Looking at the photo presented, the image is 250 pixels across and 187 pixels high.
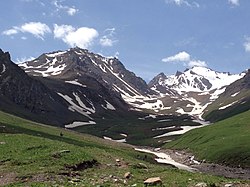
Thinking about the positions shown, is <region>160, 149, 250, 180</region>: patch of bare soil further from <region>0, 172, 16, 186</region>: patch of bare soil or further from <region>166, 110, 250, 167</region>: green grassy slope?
<region>0, 172, 16, 186</region>: patch of bare soil

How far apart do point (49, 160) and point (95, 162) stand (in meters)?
4.52

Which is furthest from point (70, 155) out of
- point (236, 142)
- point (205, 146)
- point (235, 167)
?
point (205, 146)

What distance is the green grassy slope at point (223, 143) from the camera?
3679 inches

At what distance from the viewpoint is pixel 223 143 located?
108875 millimetres

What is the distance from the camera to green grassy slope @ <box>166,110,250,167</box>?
307ft

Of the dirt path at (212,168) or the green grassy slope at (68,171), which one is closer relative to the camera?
the green grassy slope at (68,171)

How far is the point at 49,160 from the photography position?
39.7 meters

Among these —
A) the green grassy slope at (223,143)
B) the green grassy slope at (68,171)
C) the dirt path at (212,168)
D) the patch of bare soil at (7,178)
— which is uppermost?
the green grassy slope at (223,143)

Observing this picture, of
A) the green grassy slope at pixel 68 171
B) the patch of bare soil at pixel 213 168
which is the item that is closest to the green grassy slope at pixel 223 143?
the patch of bare soil at pixel 213 168

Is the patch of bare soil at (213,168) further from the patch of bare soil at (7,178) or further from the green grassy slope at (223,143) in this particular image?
the patch of bare soil at (7,178)

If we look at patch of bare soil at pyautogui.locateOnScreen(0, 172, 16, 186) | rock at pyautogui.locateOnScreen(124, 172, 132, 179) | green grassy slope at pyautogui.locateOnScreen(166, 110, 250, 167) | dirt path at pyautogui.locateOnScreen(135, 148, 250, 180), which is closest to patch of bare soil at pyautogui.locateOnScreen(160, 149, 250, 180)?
dirt path at pyautogui.locateOnScreen(135, 148, 250, 180)

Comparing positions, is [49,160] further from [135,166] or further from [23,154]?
[135,166]

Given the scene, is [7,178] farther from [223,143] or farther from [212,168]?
[223,143]

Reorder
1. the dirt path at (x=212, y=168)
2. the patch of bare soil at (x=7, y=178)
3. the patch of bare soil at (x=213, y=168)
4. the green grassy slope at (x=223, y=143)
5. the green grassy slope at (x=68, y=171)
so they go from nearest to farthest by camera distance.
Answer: the green grassy slope at (x=68, y=171)
the patch of bare soil at (x=7, y=178)
the patch of bare soil at (x=213, y=168)
the dirt path at (x=212, y=168)
the green grassy slope at (x=223, y=143)
